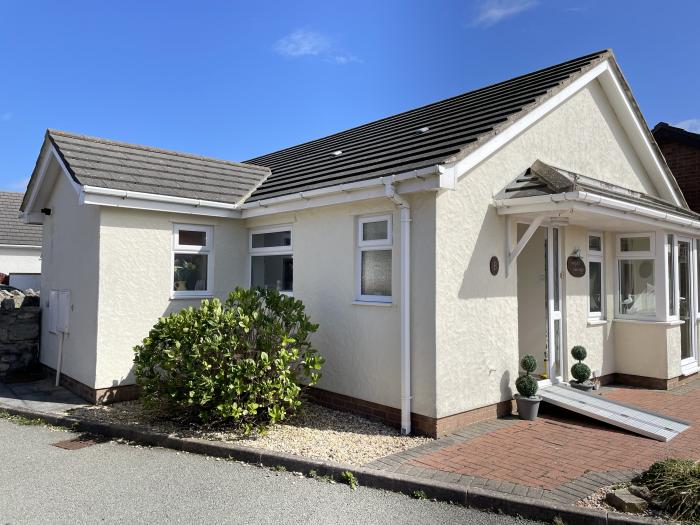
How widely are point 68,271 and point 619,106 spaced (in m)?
11.5

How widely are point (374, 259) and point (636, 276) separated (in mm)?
6026

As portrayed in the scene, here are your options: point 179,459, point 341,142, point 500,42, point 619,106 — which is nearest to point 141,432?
point 179,459

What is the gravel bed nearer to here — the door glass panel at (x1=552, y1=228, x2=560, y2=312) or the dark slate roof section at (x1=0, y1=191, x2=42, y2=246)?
the door glass panel at (x1=552, y1=228, x2=560, y2=312)

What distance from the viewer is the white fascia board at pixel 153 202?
27.0ft

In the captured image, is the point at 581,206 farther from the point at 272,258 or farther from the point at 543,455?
the point at 272,258

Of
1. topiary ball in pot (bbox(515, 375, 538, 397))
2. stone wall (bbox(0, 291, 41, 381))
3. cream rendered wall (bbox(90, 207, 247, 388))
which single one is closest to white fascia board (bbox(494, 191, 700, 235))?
topiary ball in pot (bbox(515, 375, 538, 397))

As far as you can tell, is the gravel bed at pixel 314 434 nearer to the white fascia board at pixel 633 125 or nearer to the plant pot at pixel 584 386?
the plant pot at pixel 584 386

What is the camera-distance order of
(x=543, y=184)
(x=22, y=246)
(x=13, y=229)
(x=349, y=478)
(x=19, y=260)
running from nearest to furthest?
(x=349, y=478)
(x=543, y=184)
(x=22, y=246)
(x=19, y=260)
(x=13, y=229)

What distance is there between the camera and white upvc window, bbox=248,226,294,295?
9328 millimetres

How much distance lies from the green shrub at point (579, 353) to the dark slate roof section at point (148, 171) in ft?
22.4

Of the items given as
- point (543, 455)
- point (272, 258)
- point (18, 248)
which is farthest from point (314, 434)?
point (18, 248)

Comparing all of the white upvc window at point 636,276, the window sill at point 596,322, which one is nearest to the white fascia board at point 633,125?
the white upvc window at point 636,276

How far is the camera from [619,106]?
10.5 metres

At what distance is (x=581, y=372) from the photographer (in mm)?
8625
